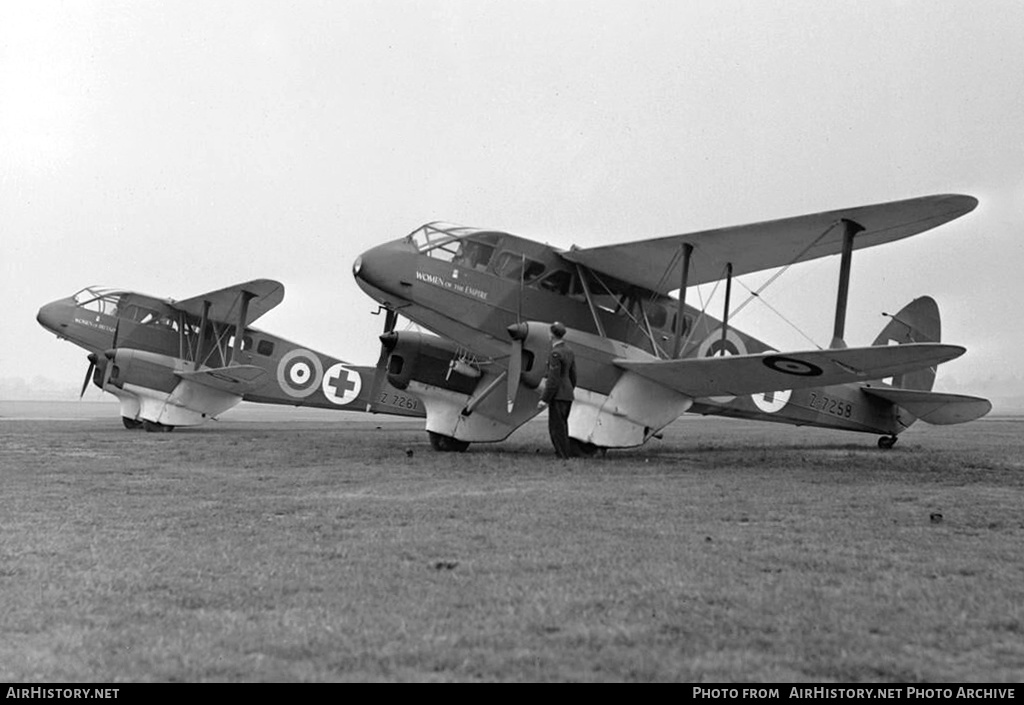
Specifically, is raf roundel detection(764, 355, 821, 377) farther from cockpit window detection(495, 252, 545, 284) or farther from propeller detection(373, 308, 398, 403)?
propeller detection(373, 308, 398, 403)

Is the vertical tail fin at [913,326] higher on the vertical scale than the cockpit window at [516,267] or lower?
higher

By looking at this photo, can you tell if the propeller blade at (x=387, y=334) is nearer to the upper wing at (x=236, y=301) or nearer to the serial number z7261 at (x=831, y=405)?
the upper wing at (x=236, y=301)

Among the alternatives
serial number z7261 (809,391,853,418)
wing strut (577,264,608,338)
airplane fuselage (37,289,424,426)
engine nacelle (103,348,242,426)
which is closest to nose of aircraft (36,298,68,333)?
Answer: airplane fuselage (37,289,424,426)

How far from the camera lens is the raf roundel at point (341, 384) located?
24734mm

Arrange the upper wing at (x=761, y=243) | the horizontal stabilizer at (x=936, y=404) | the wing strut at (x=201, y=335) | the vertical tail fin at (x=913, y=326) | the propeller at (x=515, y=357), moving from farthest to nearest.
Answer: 1. the wing strut at (x=201, y=335)
2. the vertical tail fin at (x=913, y=326)
3. the horizontal stabilizer at (x=936, y=404)
4. the propeller at (x=515, y=357)
5. the upper wing at (x=761, y=243)

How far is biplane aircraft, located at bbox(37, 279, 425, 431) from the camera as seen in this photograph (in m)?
22.5

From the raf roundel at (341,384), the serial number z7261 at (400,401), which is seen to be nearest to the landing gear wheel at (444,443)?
the serial number z7261 at (400,401)

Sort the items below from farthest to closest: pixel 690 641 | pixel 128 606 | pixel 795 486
Answer: pixel 795 486 → pixel 128 606 → pixel 690 641

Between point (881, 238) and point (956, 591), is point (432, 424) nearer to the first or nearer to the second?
point (881, 238)

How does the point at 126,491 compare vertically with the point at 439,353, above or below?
below

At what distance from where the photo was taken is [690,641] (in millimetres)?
3441

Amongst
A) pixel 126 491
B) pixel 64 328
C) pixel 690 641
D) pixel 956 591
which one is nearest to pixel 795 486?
pixel 956 591

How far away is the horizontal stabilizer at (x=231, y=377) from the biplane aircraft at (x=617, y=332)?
23.4 ft
